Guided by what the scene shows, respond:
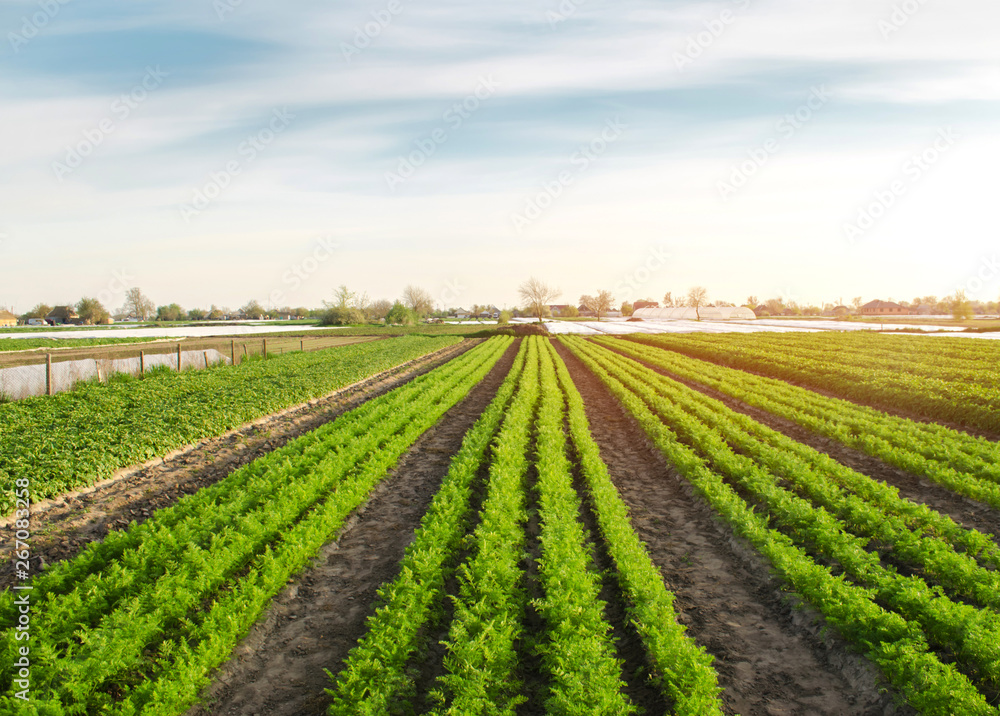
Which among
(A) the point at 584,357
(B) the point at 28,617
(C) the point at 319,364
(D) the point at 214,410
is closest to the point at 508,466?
(B) the point at 28,617

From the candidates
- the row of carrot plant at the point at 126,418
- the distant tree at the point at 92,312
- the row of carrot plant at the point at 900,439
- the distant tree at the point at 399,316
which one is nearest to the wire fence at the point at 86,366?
the row of carrot plant at the point at 126,418

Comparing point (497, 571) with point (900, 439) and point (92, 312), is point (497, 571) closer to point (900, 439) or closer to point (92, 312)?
point (900, 439)

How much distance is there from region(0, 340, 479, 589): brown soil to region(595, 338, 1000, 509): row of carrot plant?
13.9 meters

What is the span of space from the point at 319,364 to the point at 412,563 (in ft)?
73.1

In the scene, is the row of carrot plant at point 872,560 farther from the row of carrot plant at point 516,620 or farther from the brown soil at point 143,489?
the brown soil at point 143,489

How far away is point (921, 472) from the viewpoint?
400 inches

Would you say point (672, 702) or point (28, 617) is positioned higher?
point (28, 617)

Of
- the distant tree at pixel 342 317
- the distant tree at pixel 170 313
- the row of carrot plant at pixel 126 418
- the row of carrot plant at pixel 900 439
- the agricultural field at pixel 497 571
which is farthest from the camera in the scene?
the distant tree at pixel 170 313

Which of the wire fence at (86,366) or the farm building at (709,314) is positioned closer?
the wire fence at (86,366)

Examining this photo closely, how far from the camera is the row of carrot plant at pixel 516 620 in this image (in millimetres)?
4195

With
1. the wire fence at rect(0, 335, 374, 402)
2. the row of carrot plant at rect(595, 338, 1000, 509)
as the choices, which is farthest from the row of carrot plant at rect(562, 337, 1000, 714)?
the wire fence at rect(0, 335, 374, 402)

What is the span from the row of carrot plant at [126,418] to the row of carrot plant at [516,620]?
6.68m

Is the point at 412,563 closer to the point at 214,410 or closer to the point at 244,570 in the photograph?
the point at 244,570

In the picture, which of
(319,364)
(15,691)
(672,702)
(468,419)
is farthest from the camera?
(319,364)
